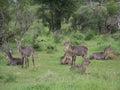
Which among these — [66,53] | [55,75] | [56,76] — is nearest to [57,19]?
[66,53]

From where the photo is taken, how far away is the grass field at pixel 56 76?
10234mm

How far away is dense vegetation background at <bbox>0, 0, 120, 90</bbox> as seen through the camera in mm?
11033

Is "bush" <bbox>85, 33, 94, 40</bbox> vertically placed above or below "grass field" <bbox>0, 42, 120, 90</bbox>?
below

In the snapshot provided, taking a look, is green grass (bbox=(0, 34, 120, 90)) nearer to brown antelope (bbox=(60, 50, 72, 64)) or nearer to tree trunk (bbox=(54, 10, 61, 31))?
brown antelope (bbox=(60, 50, 72, 64))

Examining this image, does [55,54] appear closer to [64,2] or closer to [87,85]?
[87,85]

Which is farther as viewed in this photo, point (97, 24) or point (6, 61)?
point (97, 24)

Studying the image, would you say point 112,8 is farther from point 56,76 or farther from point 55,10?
point 56,76

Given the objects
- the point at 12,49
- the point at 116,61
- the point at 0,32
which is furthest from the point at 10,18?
the point at 116,61

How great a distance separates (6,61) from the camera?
1698 centimetres

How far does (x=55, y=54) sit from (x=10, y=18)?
353 centimetres

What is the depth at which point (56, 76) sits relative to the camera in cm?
1277

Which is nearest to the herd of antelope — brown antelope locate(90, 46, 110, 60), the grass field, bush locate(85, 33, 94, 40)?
the grass field

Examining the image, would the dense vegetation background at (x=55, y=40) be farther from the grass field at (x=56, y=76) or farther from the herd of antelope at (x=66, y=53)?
the herd of antelope at (x=66, y=53)

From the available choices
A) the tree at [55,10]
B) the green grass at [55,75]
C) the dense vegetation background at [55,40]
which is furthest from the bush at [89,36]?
the green grass at [55,75]
